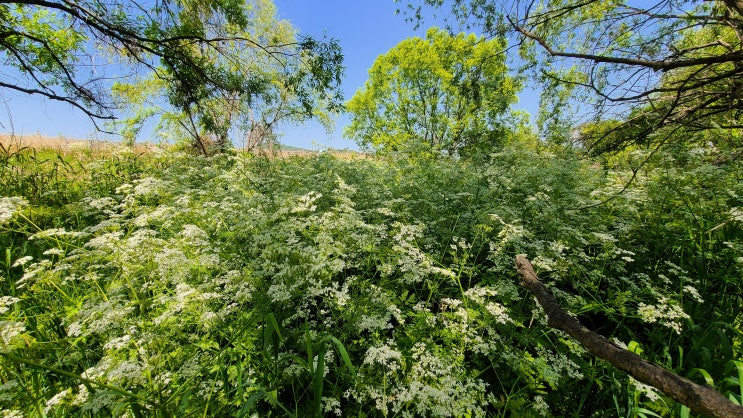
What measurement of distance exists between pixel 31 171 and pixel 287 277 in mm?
6563

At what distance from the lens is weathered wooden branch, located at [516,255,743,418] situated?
0.83 metres

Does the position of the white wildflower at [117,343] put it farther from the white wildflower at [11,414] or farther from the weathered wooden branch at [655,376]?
the weathered wooden branch at [655,376]

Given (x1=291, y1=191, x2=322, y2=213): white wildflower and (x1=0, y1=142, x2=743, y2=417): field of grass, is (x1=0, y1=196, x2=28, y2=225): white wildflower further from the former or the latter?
(x1=291, y1=191, x2=322, y2=213): white wildflower

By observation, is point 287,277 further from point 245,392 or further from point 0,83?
point 0,83

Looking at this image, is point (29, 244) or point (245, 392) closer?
point (245, 392)

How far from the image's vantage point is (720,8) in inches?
143

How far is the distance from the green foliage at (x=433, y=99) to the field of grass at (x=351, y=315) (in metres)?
13.8

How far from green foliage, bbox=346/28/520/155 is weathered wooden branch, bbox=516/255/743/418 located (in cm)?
1587

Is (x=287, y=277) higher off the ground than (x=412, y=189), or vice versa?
(x=412, y=189)

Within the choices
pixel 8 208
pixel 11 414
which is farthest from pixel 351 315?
pixel 8 208

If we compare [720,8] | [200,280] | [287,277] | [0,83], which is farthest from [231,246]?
[720,8]

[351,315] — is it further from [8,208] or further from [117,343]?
[8,208]

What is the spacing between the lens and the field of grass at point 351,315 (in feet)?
5.83

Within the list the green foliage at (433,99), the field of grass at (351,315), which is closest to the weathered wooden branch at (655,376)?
the field of grass at (351,315)
